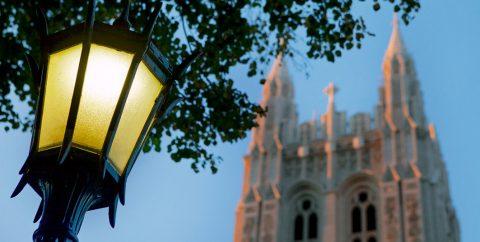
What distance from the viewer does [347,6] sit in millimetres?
11383

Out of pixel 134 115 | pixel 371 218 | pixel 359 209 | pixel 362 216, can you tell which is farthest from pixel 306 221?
pixel 134 115

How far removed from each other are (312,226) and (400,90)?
938cm

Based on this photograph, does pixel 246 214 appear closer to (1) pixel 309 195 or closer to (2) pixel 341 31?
(1) pixel 309 195

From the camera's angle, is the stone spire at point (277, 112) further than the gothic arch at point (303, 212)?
Yes

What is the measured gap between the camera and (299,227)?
140ft

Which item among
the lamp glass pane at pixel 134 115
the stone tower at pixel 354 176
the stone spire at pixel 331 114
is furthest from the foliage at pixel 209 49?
the stone spire at pixel 331 114

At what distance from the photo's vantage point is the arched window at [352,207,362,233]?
4134 centimetres

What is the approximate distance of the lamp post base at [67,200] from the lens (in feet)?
12.0

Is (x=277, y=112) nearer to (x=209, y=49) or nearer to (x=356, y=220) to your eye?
→ (x=356, y=220)

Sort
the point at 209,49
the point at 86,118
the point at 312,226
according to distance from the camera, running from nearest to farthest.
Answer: the point at 86,118 < the point at 209,49 < the point at 312,226

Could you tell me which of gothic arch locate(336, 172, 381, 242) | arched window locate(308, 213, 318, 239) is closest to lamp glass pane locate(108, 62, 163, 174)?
gothic arch locate(336, 172, 381, 242)

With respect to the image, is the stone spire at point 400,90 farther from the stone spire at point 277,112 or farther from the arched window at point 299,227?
the arched window at point 299,227

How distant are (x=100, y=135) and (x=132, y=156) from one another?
0.84 ft

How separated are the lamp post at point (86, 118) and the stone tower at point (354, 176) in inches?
1389
